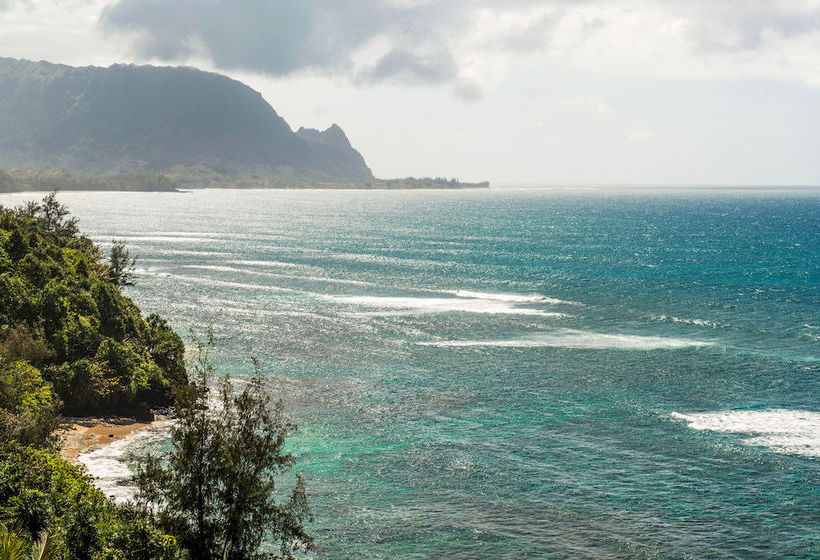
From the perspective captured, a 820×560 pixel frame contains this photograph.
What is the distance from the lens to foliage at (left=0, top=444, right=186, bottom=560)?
29125 mm

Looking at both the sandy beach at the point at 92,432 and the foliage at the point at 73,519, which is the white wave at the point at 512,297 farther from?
the foliage at the point at 73,519

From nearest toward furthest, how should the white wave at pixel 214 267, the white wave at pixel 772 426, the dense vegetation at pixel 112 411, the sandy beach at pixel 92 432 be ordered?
the dense vegetation at pixel 112 411
the sandy beach at pixel 92 432
the white wave at pixel 772 426
the white wave at pixel 214 267

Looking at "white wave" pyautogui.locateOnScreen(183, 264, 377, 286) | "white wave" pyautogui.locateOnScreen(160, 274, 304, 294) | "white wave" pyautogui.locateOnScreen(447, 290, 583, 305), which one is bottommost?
"white wave" pyautogui.locateOnScreen(447, 290, 583, 305)

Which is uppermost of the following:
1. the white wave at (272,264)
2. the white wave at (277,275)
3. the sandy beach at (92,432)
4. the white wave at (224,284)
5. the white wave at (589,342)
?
the white wave at (272,264)

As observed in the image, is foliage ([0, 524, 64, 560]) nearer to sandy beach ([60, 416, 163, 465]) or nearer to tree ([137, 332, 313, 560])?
tree ([137, 332, 313, 560])

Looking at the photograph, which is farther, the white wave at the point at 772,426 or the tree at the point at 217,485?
the white wave at the point at 772,426

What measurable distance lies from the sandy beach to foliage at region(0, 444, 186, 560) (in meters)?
16.5

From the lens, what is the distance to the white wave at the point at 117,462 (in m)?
44.1

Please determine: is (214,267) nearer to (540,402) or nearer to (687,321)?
(687,321)

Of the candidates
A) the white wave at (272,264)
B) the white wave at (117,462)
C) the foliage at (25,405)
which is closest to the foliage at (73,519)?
the white wave at (117,462)

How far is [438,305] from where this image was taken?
359ft

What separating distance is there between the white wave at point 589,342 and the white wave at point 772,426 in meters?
22.4

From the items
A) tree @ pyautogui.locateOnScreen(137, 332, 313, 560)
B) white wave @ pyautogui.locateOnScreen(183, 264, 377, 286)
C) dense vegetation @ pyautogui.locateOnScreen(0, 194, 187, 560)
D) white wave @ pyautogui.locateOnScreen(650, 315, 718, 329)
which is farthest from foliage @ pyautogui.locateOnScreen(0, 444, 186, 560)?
white wave @ pyautogui.locateOnScreen(183, 264, 377, 286)

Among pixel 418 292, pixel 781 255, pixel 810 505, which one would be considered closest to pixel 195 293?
pixel 418 292
